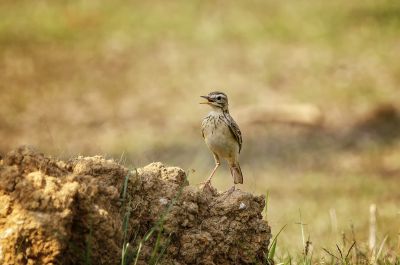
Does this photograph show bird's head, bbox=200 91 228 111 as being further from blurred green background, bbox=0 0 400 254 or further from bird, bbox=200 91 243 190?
blurred green background, bbox=0 0 400 254

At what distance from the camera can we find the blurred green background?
15.5 m

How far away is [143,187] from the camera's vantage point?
17.2ft

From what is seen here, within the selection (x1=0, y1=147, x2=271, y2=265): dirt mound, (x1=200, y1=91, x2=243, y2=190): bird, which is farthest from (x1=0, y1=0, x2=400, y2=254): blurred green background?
(x1=0, y1=147, x2=271, y2=265): dirt mound

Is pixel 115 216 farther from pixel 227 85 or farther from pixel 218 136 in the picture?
pixel 227 85

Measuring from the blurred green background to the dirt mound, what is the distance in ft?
22.5

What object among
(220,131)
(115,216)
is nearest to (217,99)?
(220,131)

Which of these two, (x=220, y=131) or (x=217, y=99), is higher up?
(x=217, y=99)

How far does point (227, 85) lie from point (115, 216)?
1498 cm

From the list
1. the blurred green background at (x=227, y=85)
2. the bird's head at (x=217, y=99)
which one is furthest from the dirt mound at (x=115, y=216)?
the blurred green background at (x=227, y=85)

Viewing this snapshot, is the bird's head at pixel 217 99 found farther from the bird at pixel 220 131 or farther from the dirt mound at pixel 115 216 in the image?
the dirt mound at pixel 115 216

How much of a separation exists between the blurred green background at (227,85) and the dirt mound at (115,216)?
6.87 meters

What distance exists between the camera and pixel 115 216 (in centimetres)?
489

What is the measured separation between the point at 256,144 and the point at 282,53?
487 centimetres

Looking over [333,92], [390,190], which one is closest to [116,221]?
[390,190]
